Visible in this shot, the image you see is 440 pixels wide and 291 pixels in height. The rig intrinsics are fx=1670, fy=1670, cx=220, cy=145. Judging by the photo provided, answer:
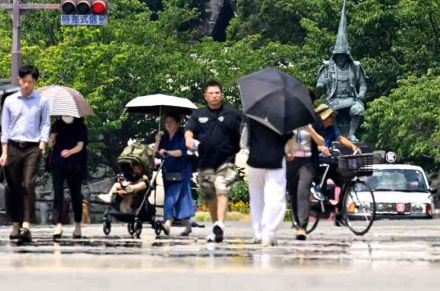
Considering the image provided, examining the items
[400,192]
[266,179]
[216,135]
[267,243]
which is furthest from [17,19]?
[267,243]

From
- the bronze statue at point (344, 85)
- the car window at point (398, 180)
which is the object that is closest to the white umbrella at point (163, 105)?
the car window at point (398, 180)

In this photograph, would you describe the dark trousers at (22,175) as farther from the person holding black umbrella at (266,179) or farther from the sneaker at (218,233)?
the person holding black umbrella at (266,179)

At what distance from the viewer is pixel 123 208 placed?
19.9m

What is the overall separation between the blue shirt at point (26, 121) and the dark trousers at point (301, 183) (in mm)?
2873

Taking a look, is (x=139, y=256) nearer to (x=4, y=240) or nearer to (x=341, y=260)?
(x=341, y=260)

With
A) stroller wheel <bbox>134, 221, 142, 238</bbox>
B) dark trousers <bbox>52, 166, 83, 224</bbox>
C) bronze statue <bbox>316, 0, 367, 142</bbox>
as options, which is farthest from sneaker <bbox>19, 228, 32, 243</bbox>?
bronze statue <bbox>316, 0, 367, 142</bbox>

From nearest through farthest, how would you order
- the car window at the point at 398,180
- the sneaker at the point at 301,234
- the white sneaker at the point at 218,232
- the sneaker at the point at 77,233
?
the white sneaker at the point at 218,232, the sneaker at the point at 301,234, the sneaker at the point at 77,233, the car window at the point at 398,180

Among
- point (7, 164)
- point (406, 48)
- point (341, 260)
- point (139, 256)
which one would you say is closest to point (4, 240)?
point (7, 164)

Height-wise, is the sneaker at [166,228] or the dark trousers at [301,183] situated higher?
the dark trousers at [301,183]

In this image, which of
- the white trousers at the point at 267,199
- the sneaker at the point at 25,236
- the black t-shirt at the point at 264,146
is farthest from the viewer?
the sneaker at the point at 25,236

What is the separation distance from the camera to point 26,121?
17.3 meters

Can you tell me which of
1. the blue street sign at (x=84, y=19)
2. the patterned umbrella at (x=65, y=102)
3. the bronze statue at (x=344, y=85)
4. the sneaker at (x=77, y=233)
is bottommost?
the sneaker at (x=77, y=233)

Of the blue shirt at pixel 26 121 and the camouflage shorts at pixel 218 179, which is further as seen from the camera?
the camouflage shorts at pixel 218 179

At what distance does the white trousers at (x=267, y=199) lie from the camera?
54.7 ft
